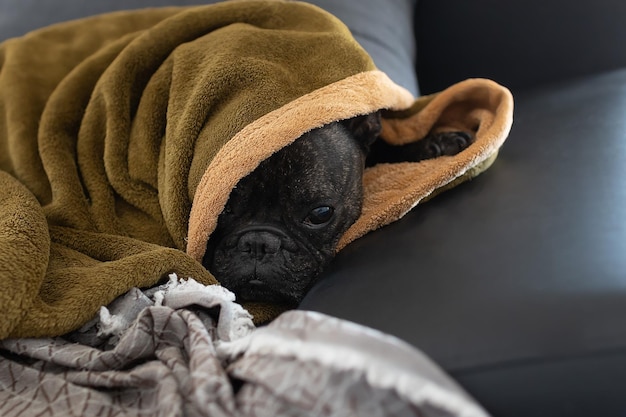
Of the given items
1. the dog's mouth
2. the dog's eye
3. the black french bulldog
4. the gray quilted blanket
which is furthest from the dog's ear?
the gray quilted blanket

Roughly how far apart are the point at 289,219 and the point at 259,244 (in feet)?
0.22

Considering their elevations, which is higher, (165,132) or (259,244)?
(165,132)

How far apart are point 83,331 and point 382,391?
413 mm

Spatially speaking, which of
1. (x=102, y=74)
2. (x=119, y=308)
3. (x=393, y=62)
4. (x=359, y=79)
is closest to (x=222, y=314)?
(x=119, y=308)

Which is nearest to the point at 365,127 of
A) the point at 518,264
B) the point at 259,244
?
the point at 259,244

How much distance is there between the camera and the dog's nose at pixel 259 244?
40.4 inches

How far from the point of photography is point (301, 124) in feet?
3.13

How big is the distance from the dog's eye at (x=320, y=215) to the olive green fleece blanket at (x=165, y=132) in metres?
0.04

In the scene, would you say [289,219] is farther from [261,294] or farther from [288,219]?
[261,294]

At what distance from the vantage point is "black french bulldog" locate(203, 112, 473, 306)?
1.01 meters

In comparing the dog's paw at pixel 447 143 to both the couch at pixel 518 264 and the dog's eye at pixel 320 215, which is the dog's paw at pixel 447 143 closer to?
the couch at pixel 518 264

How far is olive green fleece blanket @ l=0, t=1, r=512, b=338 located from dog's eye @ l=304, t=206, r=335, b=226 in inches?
1.8

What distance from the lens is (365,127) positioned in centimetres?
113

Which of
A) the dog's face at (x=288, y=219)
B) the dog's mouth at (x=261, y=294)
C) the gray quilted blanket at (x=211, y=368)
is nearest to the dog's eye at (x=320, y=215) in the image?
the dog's face at (x=288, y=219)
